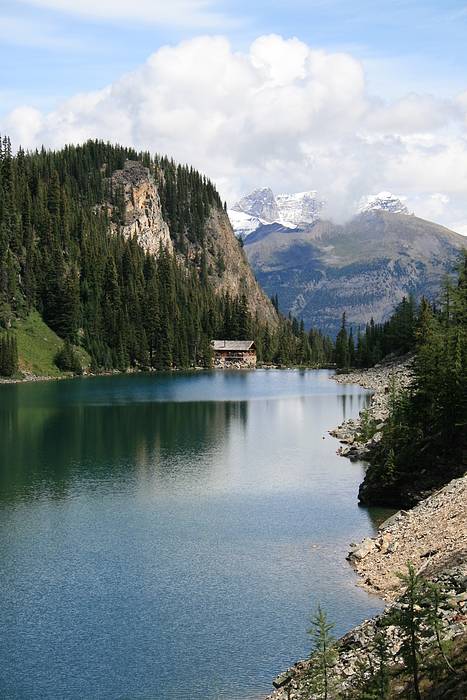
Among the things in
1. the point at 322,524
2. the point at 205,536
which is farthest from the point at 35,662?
the point at 322,524

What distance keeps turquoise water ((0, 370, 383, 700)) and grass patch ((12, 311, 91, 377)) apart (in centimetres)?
7555

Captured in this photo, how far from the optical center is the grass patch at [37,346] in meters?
156

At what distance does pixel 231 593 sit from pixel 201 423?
59.2 meters

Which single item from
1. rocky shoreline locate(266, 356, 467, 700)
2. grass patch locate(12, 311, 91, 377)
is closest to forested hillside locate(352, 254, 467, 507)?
rocky shoreline locate(266, 356, 467, 700)

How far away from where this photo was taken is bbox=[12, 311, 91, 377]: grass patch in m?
156

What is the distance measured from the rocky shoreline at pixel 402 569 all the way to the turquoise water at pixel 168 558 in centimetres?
124

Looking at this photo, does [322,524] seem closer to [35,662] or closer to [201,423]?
[35,662]

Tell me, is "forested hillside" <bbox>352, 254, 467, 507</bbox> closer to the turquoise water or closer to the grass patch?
the turquoise water

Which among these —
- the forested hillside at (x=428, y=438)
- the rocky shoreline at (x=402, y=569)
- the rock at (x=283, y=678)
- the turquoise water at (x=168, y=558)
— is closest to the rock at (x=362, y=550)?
the rocky shoreline at (x=402, y=569)

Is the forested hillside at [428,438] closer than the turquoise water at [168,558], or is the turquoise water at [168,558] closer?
the turquoise water at [168,558]

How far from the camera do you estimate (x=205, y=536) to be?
4219 cm

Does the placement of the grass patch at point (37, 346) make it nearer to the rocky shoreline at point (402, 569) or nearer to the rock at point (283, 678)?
the rocky shoreline at point (402, 569)

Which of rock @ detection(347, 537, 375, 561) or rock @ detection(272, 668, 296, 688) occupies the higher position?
rock @ detection(347, 537, 375, 561)

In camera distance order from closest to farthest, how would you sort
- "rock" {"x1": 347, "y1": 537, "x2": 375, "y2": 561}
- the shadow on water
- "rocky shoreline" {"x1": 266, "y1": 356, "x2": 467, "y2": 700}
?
1. "rocky shoreline" {"x1": 266, "y1": 356, "x2": 467, "y2": 700}
2. "rock" {"x1": 347, "y1": 537, "x2": 375, "y2": 561}
3. the shadow on water
